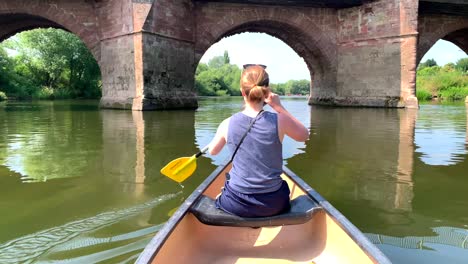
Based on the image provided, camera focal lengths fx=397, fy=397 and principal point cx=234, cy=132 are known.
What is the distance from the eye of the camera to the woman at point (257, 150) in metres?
2.11

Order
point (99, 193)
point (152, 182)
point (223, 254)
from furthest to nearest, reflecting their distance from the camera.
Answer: point (152, 182)
point (99, 193)
point (223, 254)

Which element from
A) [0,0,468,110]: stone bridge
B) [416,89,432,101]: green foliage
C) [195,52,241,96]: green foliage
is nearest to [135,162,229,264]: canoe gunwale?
[0,0,468,110]: stone bridge

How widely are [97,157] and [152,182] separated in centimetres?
155

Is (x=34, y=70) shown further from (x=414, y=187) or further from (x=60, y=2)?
(x=414, y=187)

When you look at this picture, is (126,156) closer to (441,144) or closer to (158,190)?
(158,190)

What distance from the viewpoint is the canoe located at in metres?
1.97

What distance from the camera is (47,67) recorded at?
1247 inches

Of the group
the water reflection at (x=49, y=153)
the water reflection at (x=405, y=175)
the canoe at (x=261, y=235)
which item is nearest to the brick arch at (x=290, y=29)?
the water reflection at (x=49, y=153)

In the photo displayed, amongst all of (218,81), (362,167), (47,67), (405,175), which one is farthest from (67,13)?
(218,81)

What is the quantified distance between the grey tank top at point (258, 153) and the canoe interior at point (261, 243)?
261mm

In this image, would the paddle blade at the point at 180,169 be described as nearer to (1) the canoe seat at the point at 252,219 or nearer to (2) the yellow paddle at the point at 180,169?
(2) the yellow paddle at the point at 180,169

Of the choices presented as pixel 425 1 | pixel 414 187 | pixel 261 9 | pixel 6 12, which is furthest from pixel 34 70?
pixel 414 187

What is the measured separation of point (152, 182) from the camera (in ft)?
12.4

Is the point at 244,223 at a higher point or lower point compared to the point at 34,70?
lower
